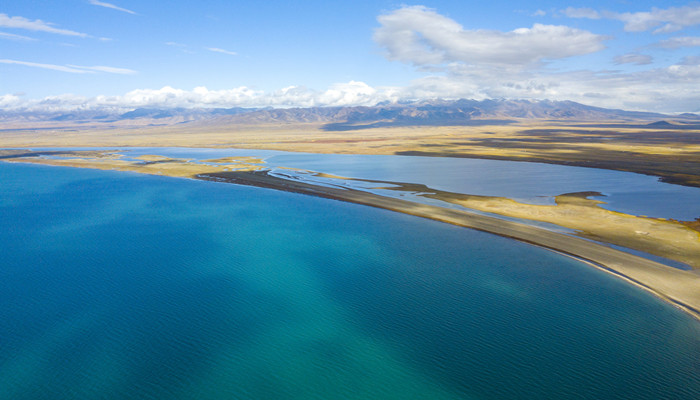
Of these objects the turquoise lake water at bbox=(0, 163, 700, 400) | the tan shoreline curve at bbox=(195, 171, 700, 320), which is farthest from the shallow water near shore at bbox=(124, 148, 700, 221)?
the turquoise lake water at bbox=(0, 163, 700, 400)

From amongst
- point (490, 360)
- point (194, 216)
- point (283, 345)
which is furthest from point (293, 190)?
point (490, 360)

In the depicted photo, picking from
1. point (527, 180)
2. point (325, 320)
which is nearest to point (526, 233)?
point (325, 320)

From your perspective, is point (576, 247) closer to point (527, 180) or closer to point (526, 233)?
point (526, 233)

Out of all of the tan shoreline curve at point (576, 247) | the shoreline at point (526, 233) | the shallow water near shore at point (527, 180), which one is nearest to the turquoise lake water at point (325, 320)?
the tan shoreline curve at point (576, 247)

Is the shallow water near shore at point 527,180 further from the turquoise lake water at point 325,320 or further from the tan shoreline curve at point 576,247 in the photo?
the turquoise lake water at point 325,320

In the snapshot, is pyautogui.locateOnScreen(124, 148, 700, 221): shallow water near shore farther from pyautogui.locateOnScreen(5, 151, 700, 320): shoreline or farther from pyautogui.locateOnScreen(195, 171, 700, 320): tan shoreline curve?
pyautogui.locateOnScreen(195, 171, 700, 320): tan shoreline curve
